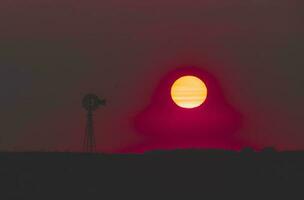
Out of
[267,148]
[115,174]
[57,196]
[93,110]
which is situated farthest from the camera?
[93,110]

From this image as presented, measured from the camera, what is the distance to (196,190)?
48750 millimetres

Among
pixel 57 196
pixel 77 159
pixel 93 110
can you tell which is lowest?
pixel 57 196

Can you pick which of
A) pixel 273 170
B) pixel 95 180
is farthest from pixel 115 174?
pixel 273 170

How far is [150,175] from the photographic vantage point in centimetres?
5038

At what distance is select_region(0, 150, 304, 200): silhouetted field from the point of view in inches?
1892

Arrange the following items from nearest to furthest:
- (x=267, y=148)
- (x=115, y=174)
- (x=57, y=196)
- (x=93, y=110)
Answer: (x=57, y=196), (x=115, y=174), (x=267, y=148), (x=93, y=110)

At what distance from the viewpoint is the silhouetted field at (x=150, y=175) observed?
4806 centimetres

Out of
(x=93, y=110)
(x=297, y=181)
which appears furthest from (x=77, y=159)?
(x=93, y=110)

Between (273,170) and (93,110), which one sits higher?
(93,110)

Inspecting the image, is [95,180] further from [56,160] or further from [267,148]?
[267,148]

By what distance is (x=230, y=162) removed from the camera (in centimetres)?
5197

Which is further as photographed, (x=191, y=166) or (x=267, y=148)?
(x=267, y=148)

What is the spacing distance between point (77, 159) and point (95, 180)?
2.49 metres

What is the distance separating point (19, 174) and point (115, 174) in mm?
4878
